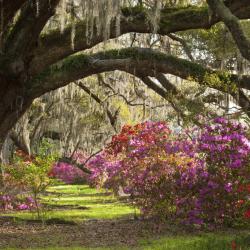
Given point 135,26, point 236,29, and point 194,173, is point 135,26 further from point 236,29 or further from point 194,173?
point 194,173

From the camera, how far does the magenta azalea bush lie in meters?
11.7

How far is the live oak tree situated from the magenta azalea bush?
217 cm

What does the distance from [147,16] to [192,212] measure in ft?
16.2

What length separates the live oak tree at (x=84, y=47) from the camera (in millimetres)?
8602

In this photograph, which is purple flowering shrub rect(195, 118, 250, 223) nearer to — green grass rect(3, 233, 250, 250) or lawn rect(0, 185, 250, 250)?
lawn rect(0, 185, 250, 250)

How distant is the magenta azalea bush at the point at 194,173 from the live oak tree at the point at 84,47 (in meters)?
2.17

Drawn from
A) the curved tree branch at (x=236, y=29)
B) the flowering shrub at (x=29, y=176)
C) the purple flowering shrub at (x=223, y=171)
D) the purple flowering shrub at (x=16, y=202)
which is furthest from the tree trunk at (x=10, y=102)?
the purple flowering shrub at (x=16, y=202)

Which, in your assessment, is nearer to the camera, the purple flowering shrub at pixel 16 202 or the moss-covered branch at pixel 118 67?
the moss-covered branch at pixel 118 67

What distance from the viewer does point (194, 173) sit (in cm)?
1212

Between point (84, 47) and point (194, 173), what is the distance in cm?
432

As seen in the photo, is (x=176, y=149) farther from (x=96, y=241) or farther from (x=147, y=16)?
(x=147, y=16)

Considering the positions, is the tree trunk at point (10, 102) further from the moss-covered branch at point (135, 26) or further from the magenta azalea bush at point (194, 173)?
the magenta azalea bush at point (194, 173)

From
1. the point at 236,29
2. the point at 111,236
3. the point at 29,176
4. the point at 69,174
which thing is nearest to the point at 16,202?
the point at 29,176

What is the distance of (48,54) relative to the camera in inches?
375
